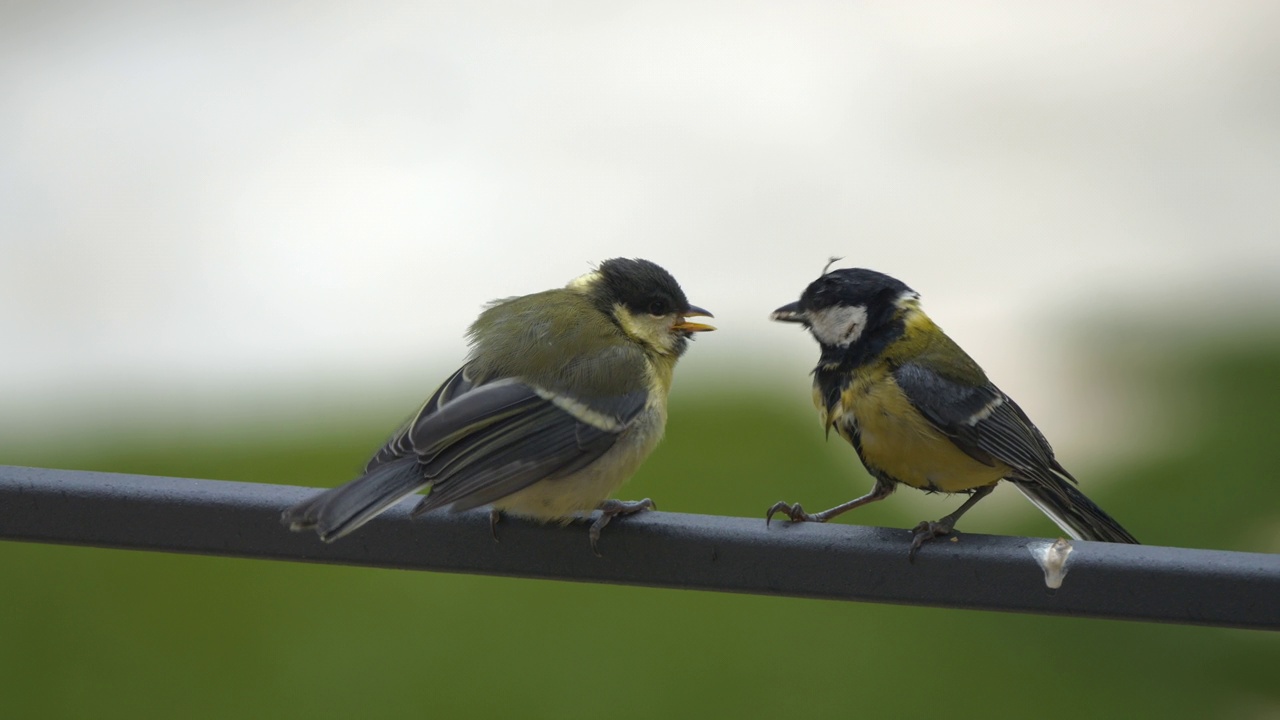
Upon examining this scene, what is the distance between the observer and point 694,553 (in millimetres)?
1485

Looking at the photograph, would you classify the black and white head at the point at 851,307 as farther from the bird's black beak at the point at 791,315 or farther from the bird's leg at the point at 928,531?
A: the bird's leg at the point at 928,531

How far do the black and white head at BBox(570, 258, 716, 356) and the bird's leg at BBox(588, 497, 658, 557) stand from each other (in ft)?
1.30

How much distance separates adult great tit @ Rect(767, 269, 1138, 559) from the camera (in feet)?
5.79

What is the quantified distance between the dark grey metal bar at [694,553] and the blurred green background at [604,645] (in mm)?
1368

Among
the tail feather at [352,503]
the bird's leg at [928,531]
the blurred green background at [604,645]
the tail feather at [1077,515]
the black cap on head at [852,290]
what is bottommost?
the blurred green background at [604,645]

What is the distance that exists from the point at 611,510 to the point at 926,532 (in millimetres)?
415

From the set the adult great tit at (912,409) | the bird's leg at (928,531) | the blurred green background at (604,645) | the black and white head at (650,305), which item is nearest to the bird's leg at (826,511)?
the adult great tit at (912,409)

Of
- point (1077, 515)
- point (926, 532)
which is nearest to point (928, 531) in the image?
point (926, 532)

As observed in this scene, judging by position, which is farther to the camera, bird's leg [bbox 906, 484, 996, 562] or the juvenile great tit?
the juvenile great tit

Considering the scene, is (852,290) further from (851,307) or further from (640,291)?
(640,291)

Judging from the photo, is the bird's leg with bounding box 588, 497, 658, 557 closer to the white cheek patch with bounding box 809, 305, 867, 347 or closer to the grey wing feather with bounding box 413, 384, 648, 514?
the grey wing feather with bounding box 413, 384, 648, 514

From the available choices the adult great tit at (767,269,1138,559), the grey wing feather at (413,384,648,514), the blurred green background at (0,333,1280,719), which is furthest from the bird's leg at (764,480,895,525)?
the blurred green background at (0,333,1280,719)

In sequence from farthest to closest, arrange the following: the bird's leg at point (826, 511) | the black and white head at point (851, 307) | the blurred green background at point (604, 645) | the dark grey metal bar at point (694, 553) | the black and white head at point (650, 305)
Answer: the blurred green background at point (604, 645) → the black and white head at point (650, 305) → the black and white head at point (851, 307) → the bird's leg at point (826, 511) → the dark grey metal bar at point (694, 553)

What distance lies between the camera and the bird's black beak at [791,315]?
191 cm
